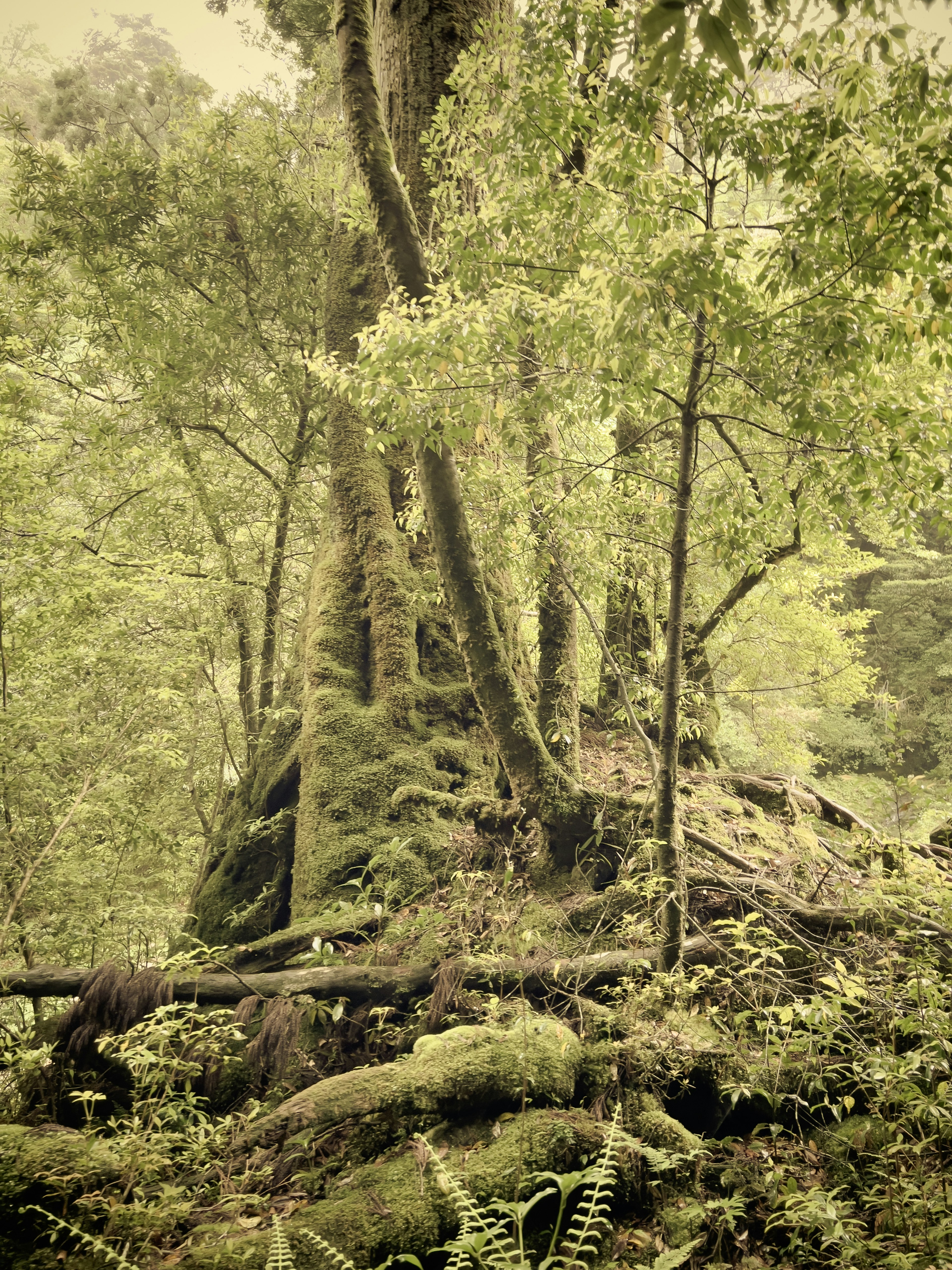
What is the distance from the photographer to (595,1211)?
7.91 ft

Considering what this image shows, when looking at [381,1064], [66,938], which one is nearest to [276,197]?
[66,938]

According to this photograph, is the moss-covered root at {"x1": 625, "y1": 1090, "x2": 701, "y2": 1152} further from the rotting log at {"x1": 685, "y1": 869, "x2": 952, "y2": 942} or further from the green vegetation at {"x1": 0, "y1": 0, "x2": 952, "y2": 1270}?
the rotting log at {"x1": 685, "y1": 869, "x2": 952, "y2": 942}

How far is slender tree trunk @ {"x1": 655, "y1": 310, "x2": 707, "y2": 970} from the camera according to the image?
3.35 m

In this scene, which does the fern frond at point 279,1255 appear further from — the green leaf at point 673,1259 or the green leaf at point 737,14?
the green leaf at point 737,14

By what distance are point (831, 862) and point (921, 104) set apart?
159 inches

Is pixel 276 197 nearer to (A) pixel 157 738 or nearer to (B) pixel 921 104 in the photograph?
(A) pixel 157 738

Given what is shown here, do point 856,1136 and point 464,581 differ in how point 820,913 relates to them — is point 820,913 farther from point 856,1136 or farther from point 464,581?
point 464,581

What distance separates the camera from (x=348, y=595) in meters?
6.24

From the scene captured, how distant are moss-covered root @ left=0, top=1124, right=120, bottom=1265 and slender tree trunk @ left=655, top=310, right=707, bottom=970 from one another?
270cm

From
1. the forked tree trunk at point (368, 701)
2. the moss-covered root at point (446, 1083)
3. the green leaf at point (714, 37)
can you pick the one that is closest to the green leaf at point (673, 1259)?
the moss-covered root at point (446, 1083)

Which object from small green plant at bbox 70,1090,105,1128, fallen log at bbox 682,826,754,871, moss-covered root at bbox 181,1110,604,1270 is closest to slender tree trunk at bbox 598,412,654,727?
fallen log at bbox 682,826,754,871

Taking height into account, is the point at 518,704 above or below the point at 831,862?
above

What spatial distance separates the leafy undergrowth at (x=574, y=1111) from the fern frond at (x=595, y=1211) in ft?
0.08

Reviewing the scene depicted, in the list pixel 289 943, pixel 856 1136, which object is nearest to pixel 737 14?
pixel 856 1136
